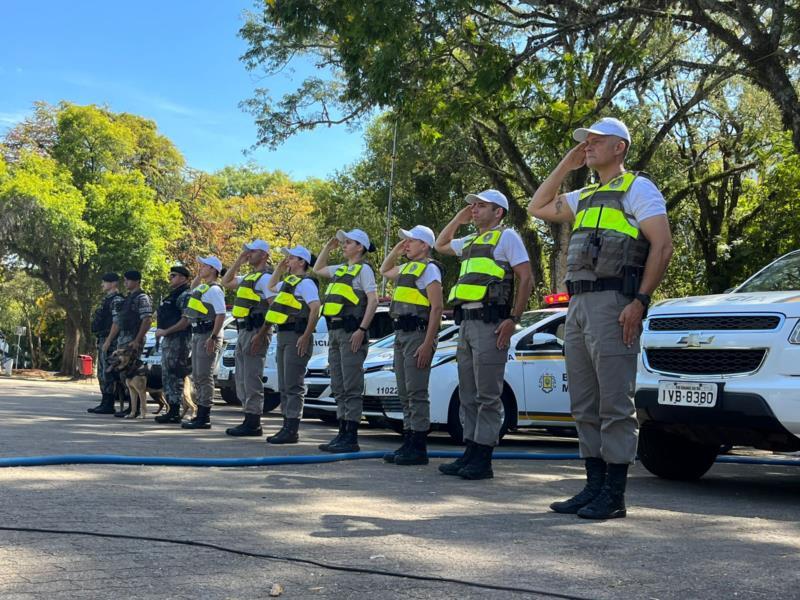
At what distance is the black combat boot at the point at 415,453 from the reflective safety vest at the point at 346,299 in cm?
147

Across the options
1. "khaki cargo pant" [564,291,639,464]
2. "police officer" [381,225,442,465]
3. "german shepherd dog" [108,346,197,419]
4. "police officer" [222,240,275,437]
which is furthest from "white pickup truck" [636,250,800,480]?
"german shepherd dog" [108,346,197,419]

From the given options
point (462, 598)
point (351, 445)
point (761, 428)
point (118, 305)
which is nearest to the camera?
point (462, 598)

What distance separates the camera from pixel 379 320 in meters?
14.4

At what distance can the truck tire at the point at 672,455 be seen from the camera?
7.42 meters

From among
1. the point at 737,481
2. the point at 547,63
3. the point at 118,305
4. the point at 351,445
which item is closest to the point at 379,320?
the point at 118,305

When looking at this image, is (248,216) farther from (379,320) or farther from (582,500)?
(582,500)

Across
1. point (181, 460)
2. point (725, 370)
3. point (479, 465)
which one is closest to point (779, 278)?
point (725, 370)

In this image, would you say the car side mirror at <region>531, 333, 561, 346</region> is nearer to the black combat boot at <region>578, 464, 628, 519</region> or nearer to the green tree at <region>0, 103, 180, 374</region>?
the black combat boot at <region>578, 464, 628, 519</region>

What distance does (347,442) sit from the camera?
888 cm

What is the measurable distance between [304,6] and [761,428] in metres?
10.0

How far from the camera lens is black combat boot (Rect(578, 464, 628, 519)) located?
5539 millimetres

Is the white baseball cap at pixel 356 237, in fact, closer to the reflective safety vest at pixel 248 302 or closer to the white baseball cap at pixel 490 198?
the reflective safety vest at pixel 248 302

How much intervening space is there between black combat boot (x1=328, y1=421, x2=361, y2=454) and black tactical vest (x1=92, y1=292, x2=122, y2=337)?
6057mm

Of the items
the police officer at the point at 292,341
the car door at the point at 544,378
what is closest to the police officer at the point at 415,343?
the police officer at the point at 292,341
